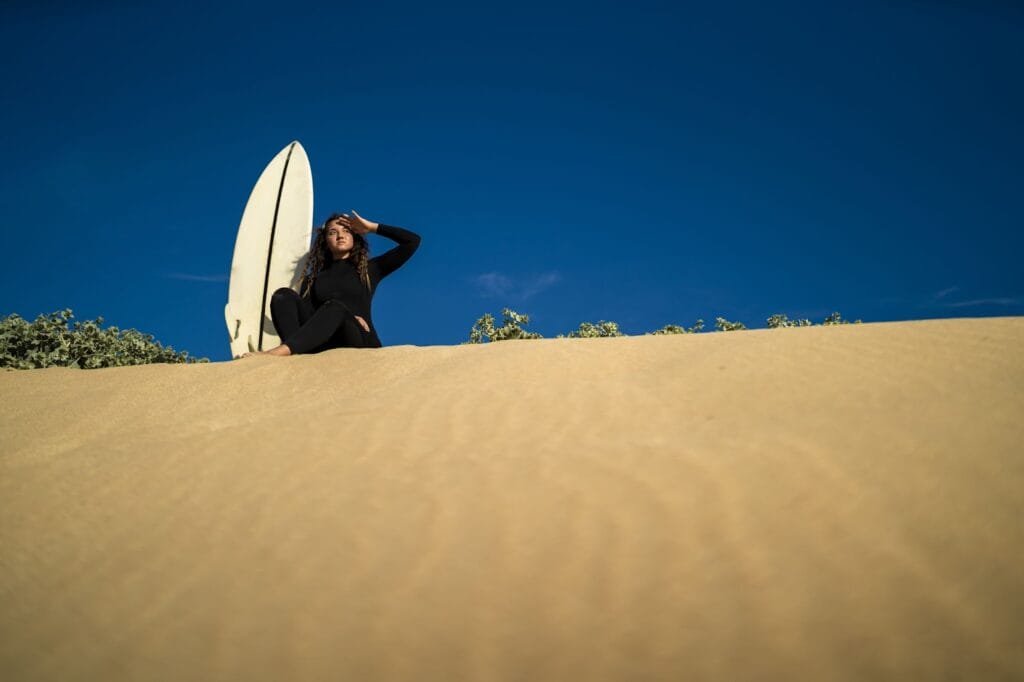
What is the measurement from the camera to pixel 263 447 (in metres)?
2.50

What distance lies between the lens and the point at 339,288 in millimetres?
5020

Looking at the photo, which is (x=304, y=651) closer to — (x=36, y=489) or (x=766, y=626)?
(x=766, y=626)

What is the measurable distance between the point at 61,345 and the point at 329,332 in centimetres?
587

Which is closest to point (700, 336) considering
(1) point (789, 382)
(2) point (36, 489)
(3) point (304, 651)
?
(1) point (789, 382)

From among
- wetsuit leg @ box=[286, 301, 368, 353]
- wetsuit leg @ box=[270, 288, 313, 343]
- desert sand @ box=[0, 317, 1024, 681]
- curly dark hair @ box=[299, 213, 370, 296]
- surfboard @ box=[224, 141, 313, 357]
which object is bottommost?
desert sand @ box=[0, 317, 1024, 681]

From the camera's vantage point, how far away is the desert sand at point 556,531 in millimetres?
1400

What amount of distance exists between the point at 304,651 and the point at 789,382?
7.14ft

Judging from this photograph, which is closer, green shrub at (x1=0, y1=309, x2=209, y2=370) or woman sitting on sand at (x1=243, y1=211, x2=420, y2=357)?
woman sitting on sand at (x1=243, y1=211, x2=420, y2=357)

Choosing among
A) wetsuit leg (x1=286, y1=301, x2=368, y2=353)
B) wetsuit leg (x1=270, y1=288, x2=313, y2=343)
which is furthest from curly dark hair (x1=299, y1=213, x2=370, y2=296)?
wetsuit leg (x1=286, y1=301, x2=368, y2=353)

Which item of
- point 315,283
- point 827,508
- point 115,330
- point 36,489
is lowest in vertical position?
point 827,508

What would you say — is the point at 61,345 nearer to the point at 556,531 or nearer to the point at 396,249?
the point at 396,249

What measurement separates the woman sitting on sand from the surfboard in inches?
31.4

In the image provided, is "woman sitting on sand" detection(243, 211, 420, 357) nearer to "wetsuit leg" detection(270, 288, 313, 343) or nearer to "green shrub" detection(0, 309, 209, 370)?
"wetsuit leg" detection(270, 288, 313, 343)

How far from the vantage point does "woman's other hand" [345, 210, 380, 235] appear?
5141 mm
